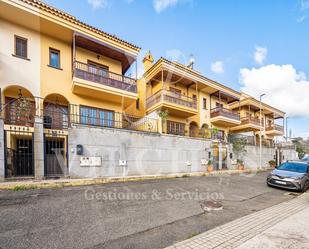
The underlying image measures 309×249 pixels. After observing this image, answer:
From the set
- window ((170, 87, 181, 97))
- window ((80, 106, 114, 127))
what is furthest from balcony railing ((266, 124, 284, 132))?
window ((80, 106, 114, 127))

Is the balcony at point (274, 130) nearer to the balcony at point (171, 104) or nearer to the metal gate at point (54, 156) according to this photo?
the balcony at point (171, 104)

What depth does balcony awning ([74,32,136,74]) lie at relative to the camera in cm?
1169

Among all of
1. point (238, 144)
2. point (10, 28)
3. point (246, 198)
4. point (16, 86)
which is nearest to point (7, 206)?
point (16, 86)

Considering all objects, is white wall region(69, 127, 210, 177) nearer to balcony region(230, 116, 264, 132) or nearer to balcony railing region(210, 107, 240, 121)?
balcony railing region(210, 107, 240, 121)

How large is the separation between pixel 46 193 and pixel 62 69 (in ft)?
28.5

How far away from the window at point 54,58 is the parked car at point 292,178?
15.7m

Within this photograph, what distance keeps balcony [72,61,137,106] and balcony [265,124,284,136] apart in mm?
26778

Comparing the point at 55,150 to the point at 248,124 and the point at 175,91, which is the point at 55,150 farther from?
the point at 248,124

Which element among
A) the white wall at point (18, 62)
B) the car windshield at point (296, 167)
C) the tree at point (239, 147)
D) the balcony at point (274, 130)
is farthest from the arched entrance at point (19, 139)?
the balcony at point (274, 130)

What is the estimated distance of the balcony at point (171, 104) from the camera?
14.8 m

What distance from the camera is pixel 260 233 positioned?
161 inches

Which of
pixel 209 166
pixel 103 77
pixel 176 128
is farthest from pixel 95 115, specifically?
pixel 209 166

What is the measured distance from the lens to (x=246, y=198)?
7.52 metres

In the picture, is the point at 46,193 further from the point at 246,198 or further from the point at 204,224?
the point at 246,198
